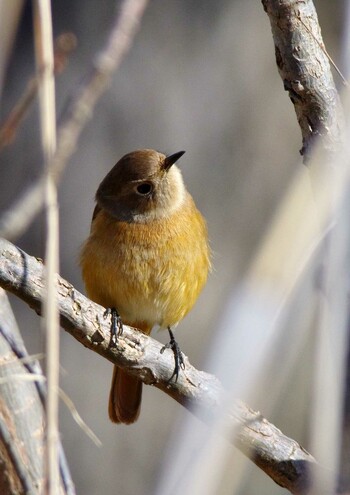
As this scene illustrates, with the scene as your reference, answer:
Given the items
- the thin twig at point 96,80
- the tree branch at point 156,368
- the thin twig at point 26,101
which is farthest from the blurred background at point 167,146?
the thin twig at point 96,80

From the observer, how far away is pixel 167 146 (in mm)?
4344

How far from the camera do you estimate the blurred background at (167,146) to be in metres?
4.26

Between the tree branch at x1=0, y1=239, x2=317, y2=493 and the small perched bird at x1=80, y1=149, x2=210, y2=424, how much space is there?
2.33 feet

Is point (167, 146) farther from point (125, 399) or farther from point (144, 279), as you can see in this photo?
point (125, 399)

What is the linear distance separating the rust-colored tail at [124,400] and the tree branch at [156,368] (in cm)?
103

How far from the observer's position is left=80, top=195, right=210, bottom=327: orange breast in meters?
3.38

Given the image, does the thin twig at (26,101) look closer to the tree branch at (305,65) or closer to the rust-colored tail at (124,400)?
the tree branch at (305,65)

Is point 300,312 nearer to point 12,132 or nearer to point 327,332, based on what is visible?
point 327,332

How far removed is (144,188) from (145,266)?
0.37 m

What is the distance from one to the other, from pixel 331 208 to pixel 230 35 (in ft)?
8.43

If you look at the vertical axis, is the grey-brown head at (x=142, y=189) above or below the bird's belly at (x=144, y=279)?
above

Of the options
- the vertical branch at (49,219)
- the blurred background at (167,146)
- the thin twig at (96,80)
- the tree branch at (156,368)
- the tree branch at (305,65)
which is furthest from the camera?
the blurred background at (167,146)

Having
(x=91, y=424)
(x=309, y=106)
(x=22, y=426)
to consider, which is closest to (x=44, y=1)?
(x=309, y=106)

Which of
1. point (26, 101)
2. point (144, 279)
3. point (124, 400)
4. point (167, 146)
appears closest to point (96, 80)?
point (26, 101)
